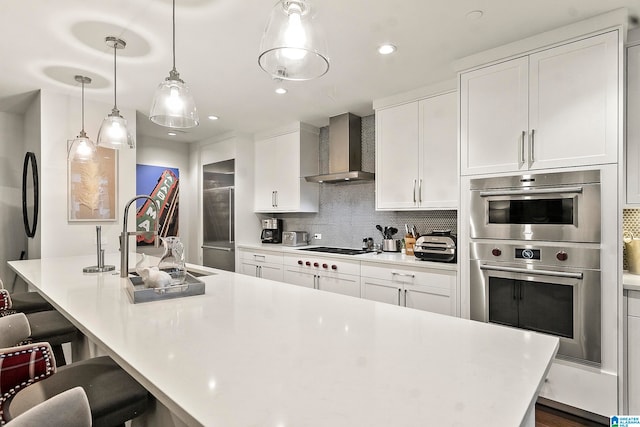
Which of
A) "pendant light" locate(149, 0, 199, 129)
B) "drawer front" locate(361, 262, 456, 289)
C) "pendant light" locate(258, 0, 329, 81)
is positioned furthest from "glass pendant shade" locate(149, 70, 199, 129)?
"drawer front" locate(361, 262, 456, 289)

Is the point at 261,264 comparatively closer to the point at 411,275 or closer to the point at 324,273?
the point at 324,273

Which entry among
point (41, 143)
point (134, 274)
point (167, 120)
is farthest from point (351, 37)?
point (41, 143)

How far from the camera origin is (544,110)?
7.26 ft

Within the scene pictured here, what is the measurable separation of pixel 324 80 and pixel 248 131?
2034 millimetres

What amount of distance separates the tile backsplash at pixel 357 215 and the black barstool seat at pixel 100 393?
2882 millimetres

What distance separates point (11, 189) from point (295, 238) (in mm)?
3383

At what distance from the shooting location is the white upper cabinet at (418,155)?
297 centimetres

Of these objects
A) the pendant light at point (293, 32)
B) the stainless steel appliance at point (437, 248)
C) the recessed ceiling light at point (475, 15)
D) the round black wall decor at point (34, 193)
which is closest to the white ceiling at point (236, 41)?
the recessed ceiling light at point (475, 15)

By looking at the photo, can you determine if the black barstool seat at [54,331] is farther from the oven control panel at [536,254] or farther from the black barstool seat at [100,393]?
the oven control panel at [536,254]

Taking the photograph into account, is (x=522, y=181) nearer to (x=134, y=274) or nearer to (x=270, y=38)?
(x=270, y=38)

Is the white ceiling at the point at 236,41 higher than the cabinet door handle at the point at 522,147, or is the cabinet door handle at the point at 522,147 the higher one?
the white ceiling at the point at 236,41

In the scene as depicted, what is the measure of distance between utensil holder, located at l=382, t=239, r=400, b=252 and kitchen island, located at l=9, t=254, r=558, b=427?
83.7 inches

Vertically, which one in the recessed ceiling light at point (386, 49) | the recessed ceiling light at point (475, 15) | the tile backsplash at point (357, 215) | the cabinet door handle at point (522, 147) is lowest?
the tile backsplash at point (357, 215)

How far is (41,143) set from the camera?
324 centimetres
